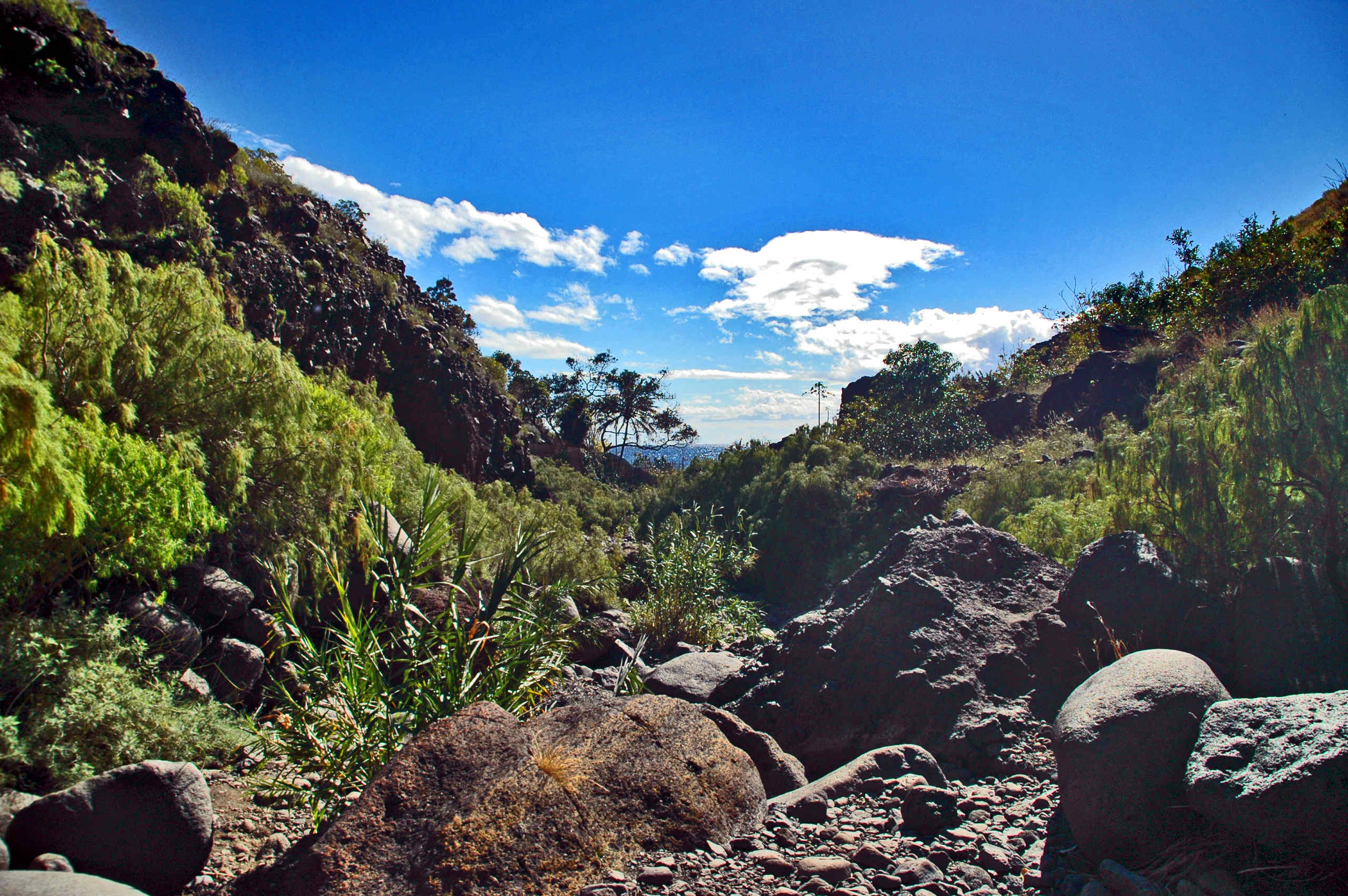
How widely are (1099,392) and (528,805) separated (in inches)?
642

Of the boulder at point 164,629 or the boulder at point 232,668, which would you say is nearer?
the boulder at point 164,629

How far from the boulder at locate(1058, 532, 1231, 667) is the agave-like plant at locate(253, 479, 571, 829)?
12.0 ft

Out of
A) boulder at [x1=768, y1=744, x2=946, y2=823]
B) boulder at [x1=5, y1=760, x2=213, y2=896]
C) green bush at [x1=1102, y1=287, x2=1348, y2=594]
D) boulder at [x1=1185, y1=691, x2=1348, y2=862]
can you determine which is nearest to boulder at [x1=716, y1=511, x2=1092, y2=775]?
boulder at [x1=768, y1=744, x2=946, y2=823]

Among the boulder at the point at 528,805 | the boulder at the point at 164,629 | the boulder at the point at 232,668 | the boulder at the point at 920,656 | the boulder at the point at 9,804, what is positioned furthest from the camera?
the boulder at the point at 232,668

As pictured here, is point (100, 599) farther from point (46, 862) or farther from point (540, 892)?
point (540, 892)

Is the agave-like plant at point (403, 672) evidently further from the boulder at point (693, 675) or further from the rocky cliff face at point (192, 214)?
the rocky cliff face at point (192, 214)

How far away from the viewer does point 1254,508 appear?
4.84 m

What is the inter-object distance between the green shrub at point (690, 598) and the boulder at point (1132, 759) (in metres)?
6.73

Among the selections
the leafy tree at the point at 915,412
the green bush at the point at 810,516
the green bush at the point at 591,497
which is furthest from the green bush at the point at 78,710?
the leafy tree at the point at 915,412

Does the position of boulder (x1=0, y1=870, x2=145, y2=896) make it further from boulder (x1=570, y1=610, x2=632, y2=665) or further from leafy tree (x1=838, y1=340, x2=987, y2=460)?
leafy tree (x1=838, y1=340, x2=987, y2=460)

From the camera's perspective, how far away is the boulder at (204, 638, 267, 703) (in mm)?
5562

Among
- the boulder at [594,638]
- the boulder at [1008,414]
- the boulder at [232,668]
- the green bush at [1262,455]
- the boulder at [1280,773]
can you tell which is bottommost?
the boulder at [594,638]

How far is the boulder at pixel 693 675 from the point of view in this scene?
19.7ft

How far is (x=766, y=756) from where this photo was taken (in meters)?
4.27
